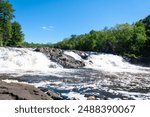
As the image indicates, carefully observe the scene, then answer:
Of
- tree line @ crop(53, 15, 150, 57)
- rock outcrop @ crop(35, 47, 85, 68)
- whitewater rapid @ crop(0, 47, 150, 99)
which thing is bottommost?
whitewater rapid @ crop(0, 47, 150, 99)

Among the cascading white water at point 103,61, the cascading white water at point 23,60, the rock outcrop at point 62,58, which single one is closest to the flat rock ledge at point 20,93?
the cascading white water at point 23,60

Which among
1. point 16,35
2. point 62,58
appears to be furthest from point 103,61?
point 16,35

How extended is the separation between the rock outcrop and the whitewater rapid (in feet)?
3.21

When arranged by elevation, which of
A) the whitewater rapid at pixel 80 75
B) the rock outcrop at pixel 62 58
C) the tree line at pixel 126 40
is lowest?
the whitewater rapid at pixel 80 75

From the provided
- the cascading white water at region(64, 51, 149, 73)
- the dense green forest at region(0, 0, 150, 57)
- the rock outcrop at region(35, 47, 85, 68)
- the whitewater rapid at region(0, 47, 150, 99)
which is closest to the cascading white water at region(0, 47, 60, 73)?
the whitewater rapid at region(0, 47, 150, 99)

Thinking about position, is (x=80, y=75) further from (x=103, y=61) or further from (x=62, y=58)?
(x=103, y=61)

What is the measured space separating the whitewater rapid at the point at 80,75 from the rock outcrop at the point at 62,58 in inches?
38.5

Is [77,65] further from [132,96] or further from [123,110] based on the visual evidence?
[123,110]

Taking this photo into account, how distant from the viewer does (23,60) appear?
4106cm

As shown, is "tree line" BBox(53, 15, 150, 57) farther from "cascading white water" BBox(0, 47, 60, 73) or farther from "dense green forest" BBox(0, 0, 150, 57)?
"cascading white water" BBox(0, 47, 60, 73)

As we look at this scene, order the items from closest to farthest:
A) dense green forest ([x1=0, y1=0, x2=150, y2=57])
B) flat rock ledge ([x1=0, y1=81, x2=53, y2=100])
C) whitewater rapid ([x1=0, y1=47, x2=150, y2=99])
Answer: flat rock ledge ([x1=0, y1=81, x2=53, y2=100])
whitewater rapid ([x1=0, y1=47, x2=150, y2=99])
dense green forest ([x1=0, y1=0, x2=150, y2=57])

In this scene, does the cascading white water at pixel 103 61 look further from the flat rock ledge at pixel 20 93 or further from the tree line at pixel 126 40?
the flat rock ledge at pixel 20 93

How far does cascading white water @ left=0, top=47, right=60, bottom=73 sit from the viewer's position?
129 feet

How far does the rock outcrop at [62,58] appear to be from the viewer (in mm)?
44841
